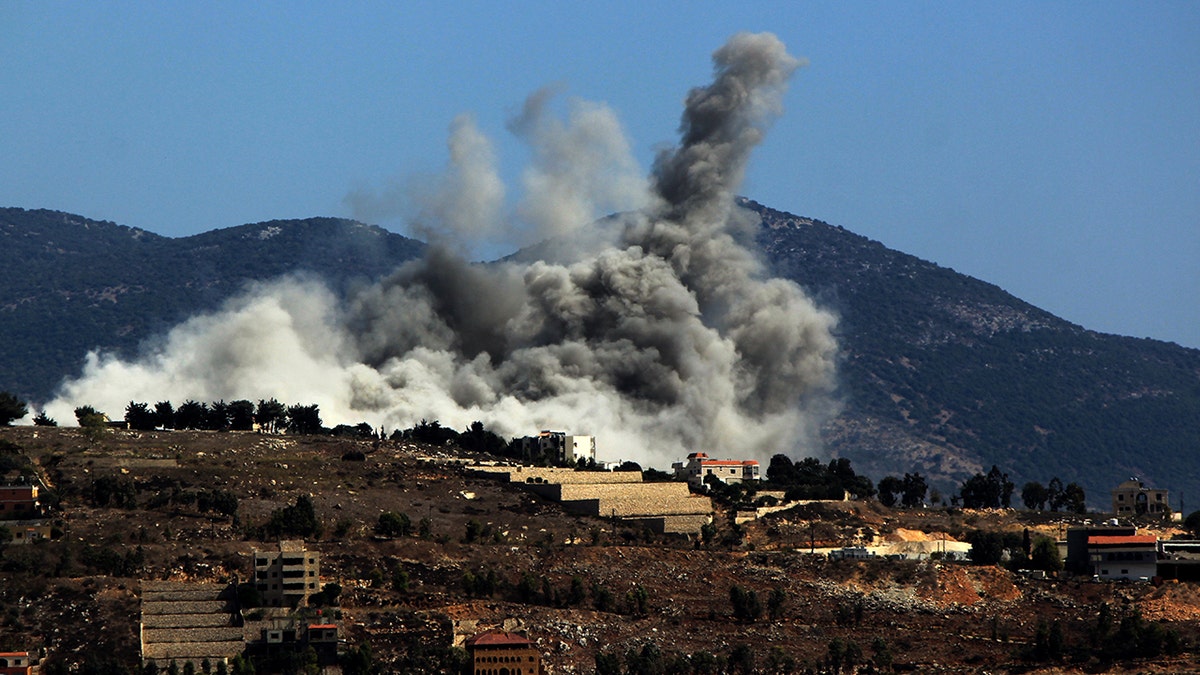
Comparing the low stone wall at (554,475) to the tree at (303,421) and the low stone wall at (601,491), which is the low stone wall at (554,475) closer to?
the low stone wall at (601,491)

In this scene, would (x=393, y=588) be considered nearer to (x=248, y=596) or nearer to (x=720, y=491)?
(x=248, y=596)

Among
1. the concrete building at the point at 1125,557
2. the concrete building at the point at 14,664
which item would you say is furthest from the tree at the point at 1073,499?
the concrete building at the point at 14,664

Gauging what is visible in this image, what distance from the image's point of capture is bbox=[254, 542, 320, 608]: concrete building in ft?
350

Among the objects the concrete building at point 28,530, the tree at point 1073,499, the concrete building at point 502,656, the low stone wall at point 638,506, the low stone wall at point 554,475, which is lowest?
the concrete building at point 502,656

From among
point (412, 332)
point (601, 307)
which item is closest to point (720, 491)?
point (601, 307)

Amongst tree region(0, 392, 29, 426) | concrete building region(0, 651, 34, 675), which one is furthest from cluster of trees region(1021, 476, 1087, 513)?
concrete building region(0, 651, 34, 675)

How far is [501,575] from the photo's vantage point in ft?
376

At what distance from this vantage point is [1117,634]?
111 m

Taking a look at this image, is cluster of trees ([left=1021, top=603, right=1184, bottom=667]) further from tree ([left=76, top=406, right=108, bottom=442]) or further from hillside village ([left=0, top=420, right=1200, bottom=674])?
tree ([left=76, top=406, right=108, bottom=442])

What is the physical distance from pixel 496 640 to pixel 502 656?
1159mm

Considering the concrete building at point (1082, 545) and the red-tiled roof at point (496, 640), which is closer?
the red-tiled roof at point (496, 640)

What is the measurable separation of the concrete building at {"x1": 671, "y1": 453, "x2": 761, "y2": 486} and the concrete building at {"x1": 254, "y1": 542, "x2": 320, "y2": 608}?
48.1 m

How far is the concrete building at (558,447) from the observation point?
502ft

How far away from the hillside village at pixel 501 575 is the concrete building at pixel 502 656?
0.40ft
